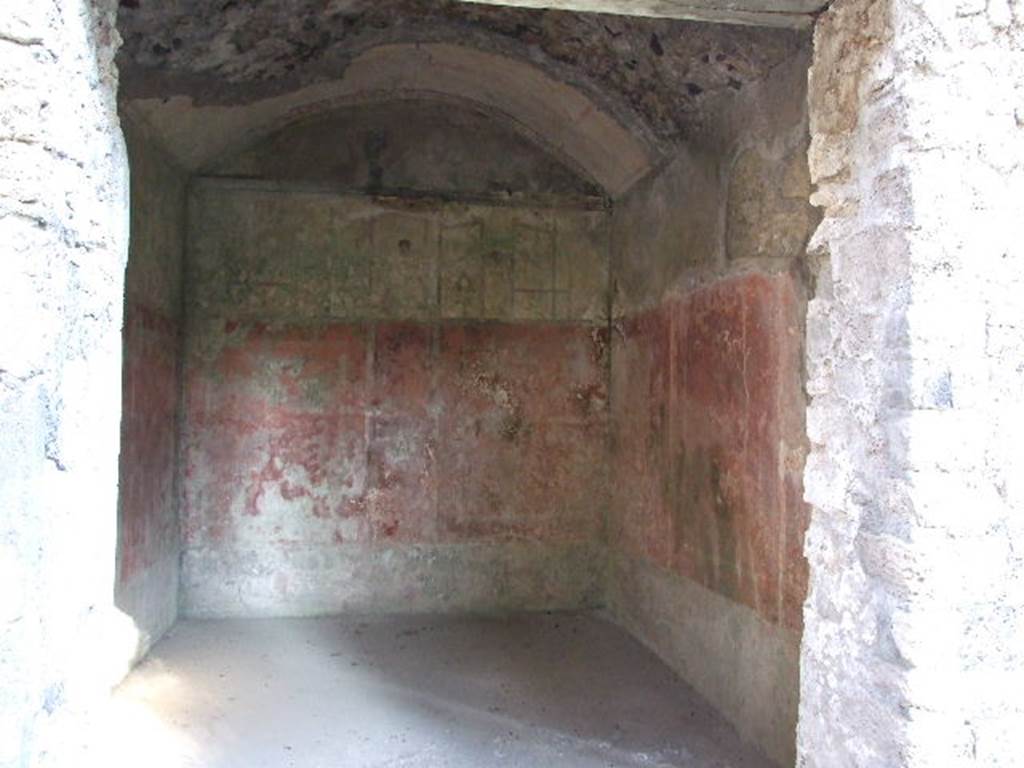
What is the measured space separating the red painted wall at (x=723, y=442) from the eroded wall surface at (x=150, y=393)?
9.50ft

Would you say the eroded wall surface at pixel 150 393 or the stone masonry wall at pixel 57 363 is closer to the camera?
the stone masonry wall at pixel 57 363

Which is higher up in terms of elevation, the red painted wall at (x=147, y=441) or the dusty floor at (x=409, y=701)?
the red painted wall at (x=147, y=441)

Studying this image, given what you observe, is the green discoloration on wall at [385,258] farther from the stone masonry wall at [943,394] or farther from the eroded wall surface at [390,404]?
the stone masonry wall at [943,394]

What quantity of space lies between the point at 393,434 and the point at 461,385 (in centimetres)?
58

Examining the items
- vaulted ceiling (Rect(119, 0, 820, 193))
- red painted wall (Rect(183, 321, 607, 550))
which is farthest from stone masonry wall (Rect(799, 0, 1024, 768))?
red painted wall (Rect(183, 321, 607, 550))

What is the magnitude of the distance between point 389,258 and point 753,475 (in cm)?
320

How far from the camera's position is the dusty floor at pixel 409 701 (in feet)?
12.2

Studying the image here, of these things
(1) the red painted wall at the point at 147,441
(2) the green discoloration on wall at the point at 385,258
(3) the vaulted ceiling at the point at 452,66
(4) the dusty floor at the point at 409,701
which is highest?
(3) the vaulted ceiling at the point at 452,66

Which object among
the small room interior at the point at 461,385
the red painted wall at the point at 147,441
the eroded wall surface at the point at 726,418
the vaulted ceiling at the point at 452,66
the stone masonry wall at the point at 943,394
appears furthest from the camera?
the red painted wall at the point at 147,441

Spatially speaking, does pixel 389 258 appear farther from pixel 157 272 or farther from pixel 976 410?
pixel 976 410

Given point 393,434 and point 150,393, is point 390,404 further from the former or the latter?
point 150,393

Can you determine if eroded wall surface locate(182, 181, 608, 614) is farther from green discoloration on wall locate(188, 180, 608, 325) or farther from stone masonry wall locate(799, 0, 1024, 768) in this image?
stone masonry wall locate(799, 0, 1024, 768)

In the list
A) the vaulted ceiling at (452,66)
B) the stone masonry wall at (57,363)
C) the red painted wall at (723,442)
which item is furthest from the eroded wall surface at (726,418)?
the stone masonry wall at (57,363)

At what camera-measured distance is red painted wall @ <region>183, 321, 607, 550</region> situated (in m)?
5.89
